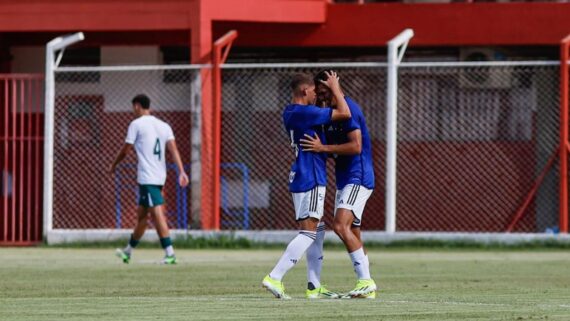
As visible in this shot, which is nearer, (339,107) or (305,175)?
(339,107)

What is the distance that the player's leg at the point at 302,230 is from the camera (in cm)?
1231

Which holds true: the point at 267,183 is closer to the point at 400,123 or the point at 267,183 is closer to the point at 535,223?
the point at 400,123

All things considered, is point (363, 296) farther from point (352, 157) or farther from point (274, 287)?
point (352, 157)

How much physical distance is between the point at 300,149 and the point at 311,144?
13 centimetres

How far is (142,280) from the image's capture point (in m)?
15.1

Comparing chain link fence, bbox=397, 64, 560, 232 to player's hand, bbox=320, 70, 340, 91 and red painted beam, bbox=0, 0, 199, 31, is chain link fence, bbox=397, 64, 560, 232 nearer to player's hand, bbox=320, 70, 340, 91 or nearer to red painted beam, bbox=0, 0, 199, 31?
red painted beam, bbox=0, 0, 199, 31

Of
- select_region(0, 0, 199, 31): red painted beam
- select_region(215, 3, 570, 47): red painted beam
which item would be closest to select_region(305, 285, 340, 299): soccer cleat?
select_region(0, 0, 199, 31): red painted beam

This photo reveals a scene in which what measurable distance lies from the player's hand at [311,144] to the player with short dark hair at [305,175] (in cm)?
4

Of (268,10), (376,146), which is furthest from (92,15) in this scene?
(376,146)

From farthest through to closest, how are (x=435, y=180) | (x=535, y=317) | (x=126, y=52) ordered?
(x=126, y=52)
(x=435, y=180)
(x=535, y=317)

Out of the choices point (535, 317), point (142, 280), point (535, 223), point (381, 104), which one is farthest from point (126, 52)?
point (535, 317)

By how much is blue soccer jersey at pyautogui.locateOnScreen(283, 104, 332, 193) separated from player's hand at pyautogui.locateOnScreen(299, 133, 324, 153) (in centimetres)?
4

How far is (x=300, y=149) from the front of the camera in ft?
40.7

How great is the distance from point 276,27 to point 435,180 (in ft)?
11.7
